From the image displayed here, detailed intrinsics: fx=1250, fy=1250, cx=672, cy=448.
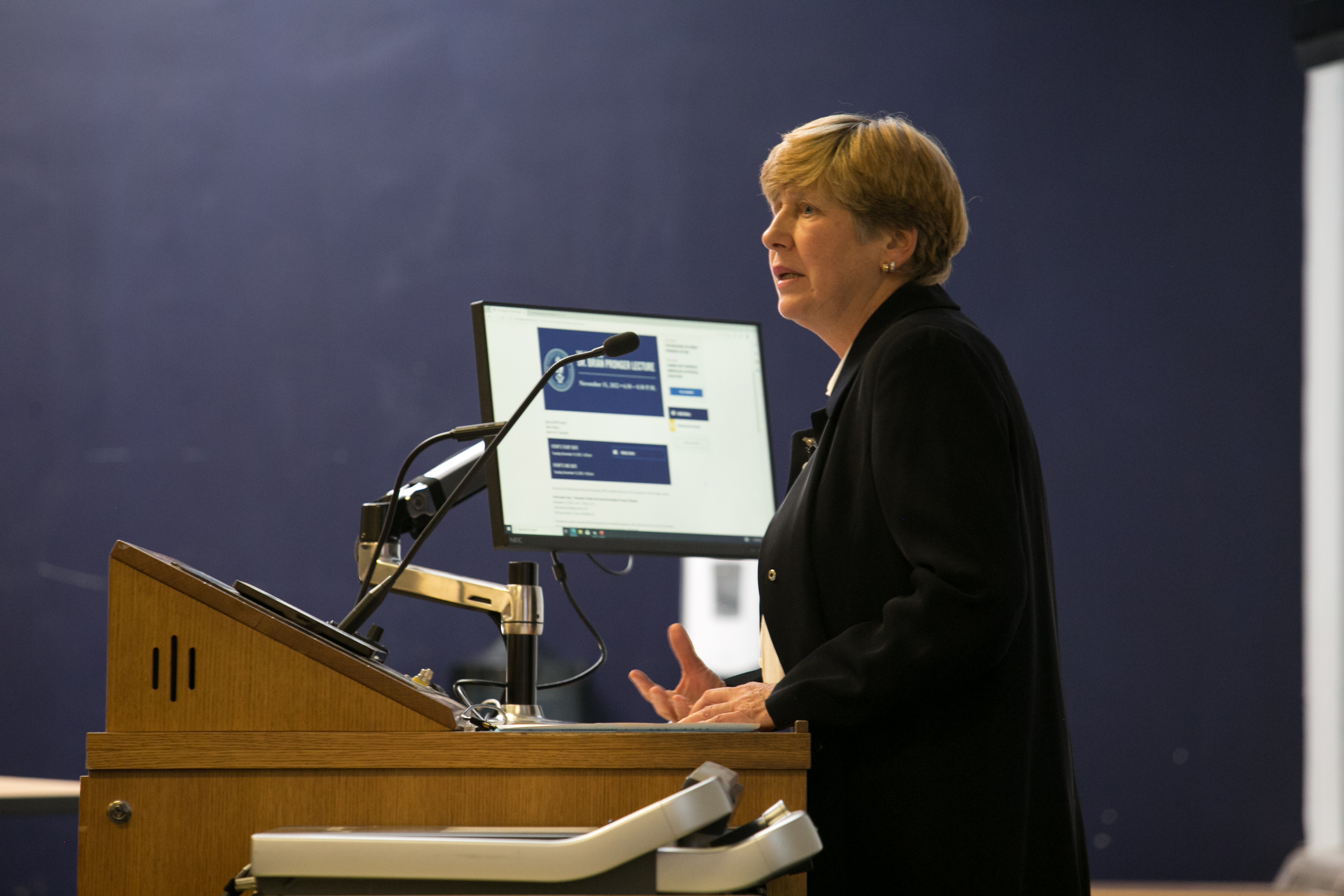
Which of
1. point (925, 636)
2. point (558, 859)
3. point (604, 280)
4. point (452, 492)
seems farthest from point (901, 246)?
point (604, 280)

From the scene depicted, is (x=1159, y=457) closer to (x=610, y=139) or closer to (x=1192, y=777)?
(x=1192, y=777)

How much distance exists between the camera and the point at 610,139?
343 cm

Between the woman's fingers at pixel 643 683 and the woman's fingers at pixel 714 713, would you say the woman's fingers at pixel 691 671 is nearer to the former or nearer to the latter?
the woman's fingers at pixel 643 683

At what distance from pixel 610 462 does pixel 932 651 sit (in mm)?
749

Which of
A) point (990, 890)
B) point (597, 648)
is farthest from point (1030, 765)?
point (597, 648)

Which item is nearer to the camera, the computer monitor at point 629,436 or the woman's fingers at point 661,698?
the woman's fingers at point 661,698

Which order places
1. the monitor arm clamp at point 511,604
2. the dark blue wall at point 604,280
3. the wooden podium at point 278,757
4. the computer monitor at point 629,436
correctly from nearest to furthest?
1. the wooden podium at point 278,757
2. the monitor arm clamp at point 511,604
3. the computer monitor at point 629,436
4. the dark blue wall at point 604,280

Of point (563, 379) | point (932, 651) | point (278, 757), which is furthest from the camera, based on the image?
point (563, 379)

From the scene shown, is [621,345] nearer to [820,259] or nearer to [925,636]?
[820,259]

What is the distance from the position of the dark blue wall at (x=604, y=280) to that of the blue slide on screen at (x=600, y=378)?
148 cm

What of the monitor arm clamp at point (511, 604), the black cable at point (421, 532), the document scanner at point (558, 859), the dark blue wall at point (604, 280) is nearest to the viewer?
the document scanner at point (558, 859)

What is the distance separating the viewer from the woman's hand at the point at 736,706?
1167mm

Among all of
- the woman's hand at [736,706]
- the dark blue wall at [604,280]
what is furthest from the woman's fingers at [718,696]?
the dark blue wall at [604,280]

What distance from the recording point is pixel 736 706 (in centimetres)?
119
